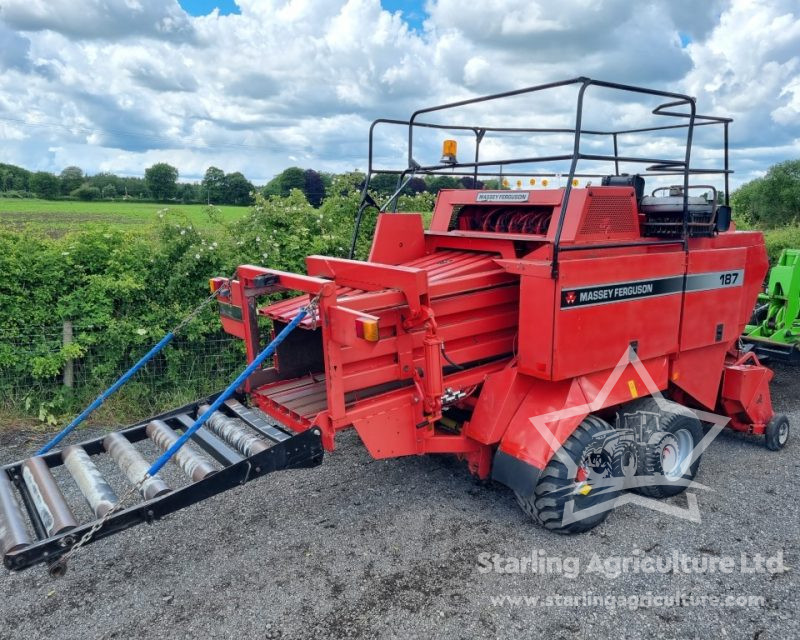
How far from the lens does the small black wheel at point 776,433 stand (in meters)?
5.36

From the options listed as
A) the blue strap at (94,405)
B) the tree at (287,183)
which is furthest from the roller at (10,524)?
the tree at (287,183)

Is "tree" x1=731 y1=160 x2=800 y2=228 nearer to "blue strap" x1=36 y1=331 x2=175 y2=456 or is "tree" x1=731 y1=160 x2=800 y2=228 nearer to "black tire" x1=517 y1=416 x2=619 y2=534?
"black tire" x1=517 y1=416 x2=619 y2=534

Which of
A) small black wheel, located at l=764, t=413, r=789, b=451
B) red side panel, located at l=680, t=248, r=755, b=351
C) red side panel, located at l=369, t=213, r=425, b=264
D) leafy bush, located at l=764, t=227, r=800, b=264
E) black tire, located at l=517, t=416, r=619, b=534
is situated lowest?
small black wheel, located at l=764, t=413, r=789, b=451

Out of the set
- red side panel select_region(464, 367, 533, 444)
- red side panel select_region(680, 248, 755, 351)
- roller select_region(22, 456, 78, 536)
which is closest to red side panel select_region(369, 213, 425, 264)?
red side panel select_region(464, 367, 533, 444)

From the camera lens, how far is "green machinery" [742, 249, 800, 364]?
7059mm

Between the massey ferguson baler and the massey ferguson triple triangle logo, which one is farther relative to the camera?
the massey ferguson triple triangle logo

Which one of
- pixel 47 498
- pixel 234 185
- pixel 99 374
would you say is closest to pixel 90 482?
pixel 47 498

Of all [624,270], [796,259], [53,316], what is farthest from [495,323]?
[796,259]

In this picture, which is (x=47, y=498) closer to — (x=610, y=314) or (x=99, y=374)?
(x=99, y=374)

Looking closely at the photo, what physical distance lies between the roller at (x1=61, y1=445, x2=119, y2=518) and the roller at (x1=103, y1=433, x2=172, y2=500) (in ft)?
0.40

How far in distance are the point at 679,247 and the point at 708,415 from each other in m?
1.74

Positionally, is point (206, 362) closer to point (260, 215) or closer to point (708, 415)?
point (260, 215)

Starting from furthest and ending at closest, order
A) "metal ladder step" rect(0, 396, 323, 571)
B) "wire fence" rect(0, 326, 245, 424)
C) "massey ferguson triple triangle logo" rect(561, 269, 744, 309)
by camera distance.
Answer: "wire fence" rect(0, 326, 245, 424) < "massey ferguson triple triangle logo" rect(561, 269, 744, 309) < "metal ladder step" rect(0, 396, 323, 571)

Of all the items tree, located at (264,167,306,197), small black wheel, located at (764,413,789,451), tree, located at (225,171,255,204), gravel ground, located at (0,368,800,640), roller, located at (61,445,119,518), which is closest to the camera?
roller, located at (61,445,119,518)
